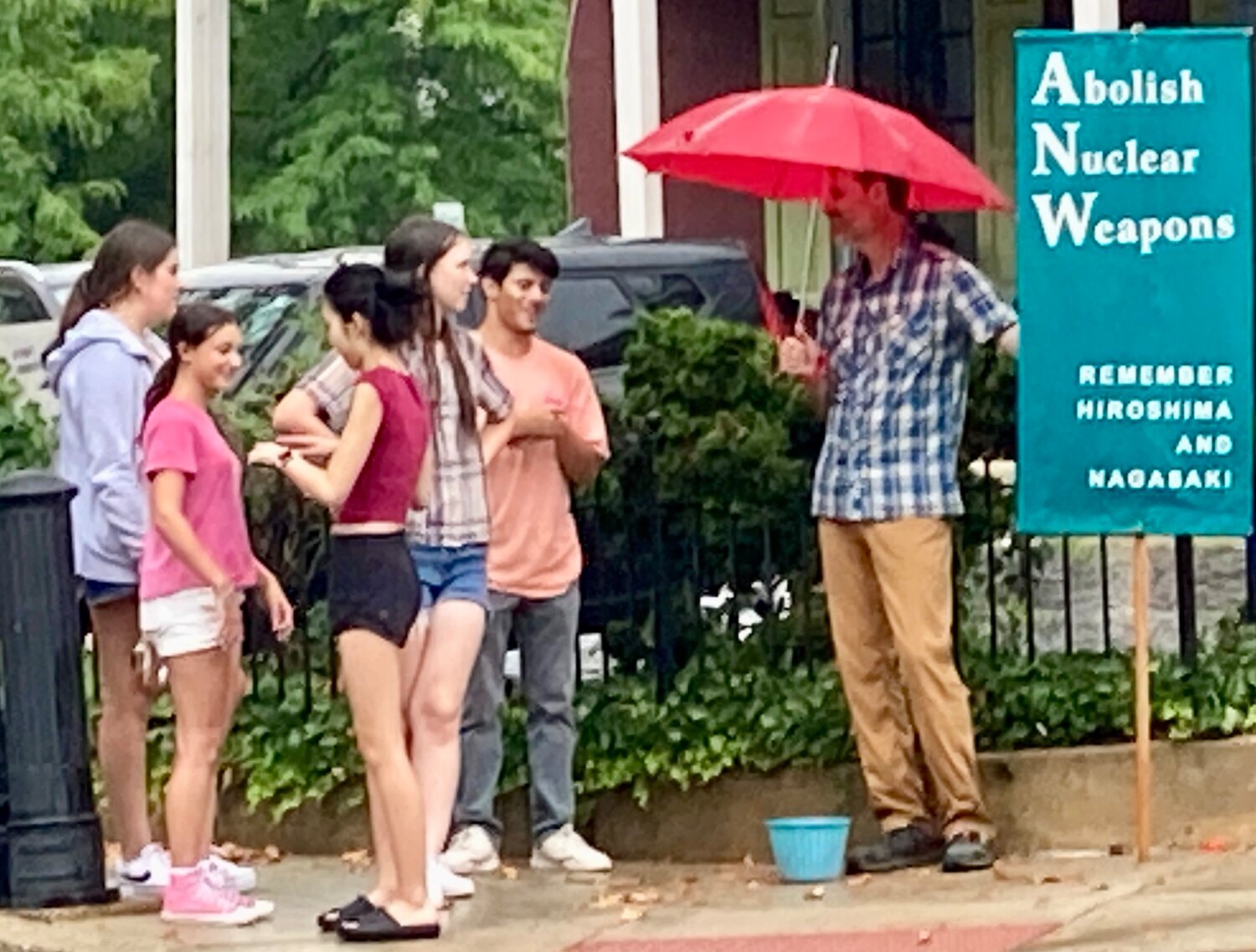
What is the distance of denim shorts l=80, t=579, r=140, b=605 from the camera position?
8719 mm

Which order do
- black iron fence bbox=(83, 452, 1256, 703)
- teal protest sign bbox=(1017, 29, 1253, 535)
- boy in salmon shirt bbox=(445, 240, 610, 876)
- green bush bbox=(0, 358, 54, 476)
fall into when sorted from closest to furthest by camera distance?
1. teal protest sign bbox=(1017, 29, 1253, 535)
2. boy in salmon shirt bbox=(445, 240, 610, 876)
3. black iron fence bbox=(83, 452, 1256, 703)
4. green bush bbox=(0, 358, 54, 476)

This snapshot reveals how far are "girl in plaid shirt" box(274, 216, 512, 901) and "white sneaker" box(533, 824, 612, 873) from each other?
3.02 ft

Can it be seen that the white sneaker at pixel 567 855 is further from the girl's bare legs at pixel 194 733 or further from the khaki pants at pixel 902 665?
the girl's bare legs at pixel 194 733

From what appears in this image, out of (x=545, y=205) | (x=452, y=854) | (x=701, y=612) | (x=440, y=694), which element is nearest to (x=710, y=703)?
(x=701, y=612)

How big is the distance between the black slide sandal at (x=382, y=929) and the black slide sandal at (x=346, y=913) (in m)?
0.02

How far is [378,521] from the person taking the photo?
7.88 metres

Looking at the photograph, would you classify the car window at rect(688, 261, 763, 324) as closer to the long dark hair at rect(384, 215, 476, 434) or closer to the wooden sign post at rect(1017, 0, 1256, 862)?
the wooden sign post at rect(1017, 0, 1256, 862)

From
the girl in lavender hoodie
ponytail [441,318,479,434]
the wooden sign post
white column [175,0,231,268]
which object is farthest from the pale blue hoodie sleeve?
white column [175,0,231,268]

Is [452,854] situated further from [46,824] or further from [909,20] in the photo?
[909,20]

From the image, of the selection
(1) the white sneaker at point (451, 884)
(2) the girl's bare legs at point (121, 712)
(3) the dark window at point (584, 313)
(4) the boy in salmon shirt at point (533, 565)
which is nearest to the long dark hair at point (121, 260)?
(2) the girl's bare legs at point (121, 712)

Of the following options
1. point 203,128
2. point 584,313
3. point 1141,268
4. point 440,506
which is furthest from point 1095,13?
point 440,506

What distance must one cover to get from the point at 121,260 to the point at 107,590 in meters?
0.92

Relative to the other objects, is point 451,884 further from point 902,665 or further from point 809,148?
point 809,148

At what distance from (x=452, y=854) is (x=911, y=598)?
5.10 ft
